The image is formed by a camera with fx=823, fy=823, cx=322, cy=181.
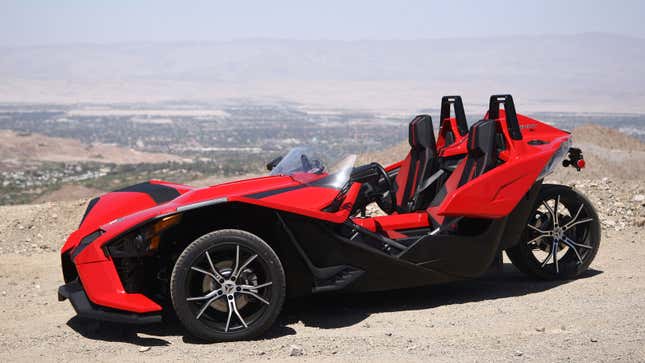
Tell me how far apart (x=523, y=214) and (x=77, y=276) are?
12.8ft

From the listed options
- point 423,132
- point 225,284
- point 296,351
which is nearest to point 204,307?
point 225,284

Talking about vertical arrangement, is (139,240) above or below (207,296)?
above

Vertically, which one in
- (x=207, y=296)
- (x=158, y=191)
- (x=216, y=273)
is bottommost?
(x=207, y=296)

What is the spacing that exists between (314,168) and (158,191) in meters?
1.42

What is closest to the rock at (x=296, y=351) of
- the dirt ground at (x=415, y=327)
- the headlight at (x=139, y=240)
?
the dirt ground at (x=415, y=327)

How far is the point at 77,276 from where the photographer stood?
6625 millimetres

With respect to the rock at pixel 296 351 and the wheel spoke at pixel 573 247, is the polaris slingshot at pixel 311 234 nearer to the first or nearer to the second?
the wheel spoke at pixel 573 247

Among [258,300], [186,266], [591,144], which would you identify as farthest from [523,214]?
[591,144]

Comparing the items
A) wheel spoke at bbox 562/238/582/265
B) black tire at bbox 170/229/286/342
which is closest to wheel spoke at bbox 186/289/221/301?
black tire at bbox 170/229/286/342

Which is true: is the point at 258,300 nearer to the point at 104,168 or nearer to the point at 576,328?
the point at 576,328

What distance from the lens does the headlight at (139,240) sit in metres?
6.07

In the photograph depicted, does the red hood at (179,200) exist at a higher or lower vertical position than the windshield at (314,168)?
lower

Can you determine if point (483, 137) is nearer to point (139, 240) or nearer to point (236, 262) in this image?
point (236, 262)

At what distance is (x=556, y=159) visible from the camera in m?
7.50
